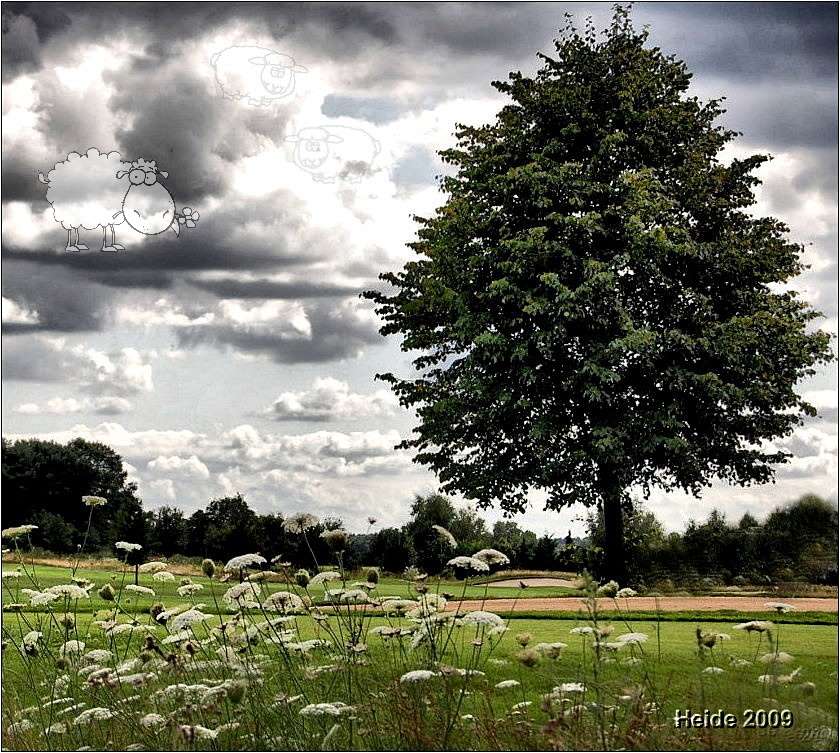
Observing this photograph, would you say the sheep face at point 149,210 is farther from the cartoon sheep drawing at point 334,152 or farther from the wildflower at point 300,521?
the wildflower at point 300,521

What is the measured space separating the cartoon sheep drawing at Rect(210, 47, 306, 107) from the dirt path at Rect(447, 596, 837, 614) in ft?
21.8

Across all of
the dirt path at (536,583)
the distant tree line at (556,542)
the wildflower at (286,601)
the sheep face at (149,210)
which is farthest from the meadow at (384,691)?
the dirt path at (536,583)

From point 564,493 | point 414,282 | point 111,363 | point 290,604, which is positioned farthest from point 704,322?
point 290,604

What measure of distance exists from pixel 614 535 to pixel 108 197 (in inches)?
391

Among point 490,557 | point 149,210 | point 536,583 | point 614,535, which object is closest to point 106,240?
point 149,210

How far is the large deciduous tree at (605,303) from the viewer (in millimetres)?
15789

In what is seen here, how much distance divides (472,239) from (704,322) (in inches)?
174

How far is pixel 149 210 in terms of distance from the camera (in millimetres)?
10656

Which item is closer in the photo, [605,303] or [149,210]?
[149,210]

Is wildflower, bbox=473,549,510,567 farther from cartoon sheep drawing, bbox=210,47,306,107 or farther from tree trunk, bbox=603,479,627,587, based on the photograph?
tree trunk, bbox=603,479,627,587

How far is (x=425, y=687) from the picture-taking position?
620 centimetres

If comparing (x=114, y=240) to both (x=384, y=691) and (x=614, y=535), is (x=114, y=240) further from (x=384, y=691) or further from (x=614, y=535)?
(x=614, y=535)

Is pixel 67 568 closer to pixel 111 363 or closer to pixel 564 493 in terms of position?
pixel 111 363

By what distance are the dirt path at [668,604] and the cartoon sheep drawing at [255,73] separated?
6651 millimetres
